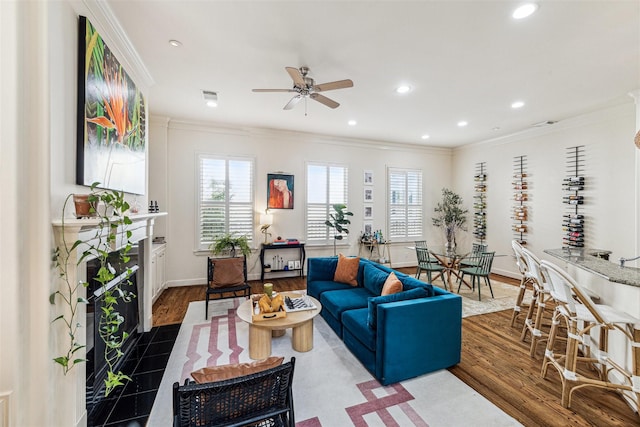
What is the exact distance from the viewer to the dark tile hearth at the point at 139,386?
1.95 meters

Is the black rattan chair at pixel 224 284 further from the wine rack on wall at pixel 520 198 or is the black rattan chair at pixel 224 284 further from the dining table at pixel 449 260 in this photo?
the wine rack on wall at pixel 520 198

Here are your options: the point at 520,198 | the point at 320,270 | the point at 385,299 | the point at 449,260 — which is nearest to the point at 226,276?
the point at 320,270

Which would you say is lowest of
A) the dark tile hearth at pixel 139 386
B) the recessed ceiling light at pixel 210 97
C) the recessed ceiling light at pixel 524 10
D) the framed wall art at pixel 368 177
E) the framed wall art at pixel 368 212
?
the dark tile hearth at pixel 139 386

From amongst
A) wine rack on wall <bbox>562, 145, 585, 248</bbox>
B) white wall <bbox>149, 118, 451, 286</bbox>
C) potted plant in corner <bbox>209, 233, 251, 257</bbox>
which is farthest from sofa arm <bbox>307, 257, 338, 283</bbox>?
wine rack on wall <bbox>562, 145, 585, 248</bbox>

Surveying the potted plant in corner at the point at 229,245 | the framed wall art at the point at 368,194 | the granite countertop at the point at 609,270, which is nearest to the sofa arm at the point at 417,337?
the granite countertop at the point at 609,270

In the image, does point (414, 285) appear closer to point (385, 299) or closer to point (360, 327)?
point (385, 299)

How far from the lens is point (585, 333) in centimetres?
219

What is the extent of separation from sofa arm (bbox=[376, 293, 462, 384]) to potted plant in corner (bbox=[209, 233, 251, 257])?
10.8 feet

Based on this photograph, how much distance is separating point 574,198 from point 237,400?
624cm

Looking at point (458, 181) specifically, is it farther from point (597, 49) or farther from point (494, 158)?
point (597, 49)

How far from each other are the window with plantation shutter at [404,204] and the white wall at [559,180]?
1281mm

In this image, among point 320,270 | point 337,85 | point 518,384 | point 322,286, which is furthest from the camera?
point 320,270

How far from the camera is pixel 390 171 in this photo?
6812 mm

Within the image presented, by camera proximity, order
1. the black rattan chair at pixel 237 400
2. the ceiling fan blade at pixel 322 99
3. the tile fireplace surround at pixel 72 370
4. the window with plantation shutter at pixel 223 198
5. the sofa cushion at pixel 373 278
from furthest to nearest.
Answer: the window with plantation shutter at pixel 223 198, the sofa cushion at pixel 373 278, the ceiling fan blade at pixel 322 99, the tile fireplace surround at pixel 72 370, the black rattan chair at pixel 237 400
